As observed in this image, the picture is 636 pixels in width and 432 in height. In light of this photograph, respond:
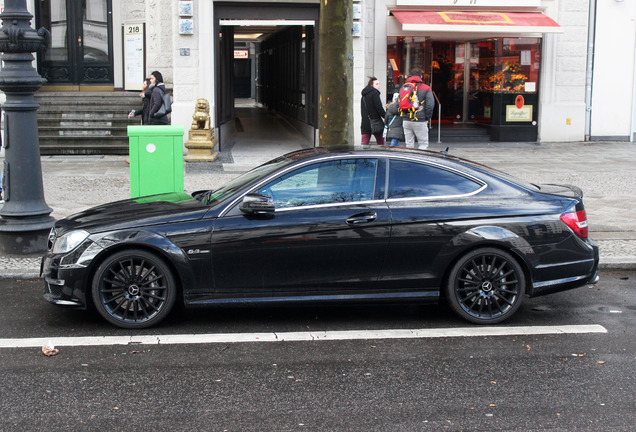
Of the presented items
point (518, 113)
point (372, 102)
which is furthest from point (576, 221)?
point (518, 113)

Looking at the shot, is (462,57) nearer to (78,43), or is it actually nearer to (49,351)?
(78,43)

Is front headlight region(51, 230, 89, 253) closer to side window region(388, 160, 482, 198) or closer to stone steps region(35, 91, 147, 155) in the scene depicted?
side window region(388, 160, 482, 198)

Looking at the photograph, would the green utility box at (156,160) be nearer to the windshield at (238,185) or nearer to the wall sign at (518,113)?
the windshield at (238,185)

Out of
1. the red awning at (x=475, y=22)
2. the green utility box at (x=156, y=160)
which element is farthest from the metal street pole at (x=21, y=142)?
the red awning at (x=475, y=22)

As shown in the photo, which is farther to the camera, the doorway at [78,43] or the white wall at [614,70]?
the white wall at [614,70]

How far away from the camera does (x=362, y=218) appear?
6125mm

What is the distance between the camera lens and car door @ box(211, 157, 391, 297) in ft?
19.8

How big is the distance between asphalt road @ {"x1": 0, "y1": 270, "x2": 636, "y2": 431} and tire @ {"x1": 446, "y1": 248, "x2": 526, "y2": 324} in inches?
8.3

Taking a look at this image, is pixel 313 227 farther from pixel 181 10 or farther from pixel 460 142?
pixel 460 142

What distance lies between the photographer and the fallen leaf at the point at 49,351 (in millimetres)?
5547

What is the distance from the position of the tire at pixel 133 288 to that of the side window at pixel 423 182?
1.97 metres

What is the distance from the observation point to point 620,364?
5418 mm

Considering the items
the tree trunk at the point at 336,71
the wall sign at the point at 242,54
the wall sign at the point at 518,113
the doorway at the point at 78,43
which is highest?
the wall sign at the point at 242,54

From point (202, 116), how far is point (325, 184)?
10.5 metres
